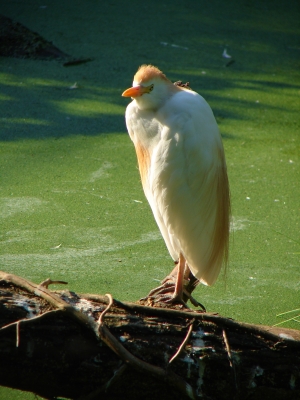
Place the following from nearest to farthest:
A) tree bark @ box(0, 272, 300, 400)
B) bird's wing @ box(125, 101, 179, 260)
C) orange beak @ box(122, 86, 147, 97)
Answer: tree bark @ box(0, 272, 300, 400) → orange beak @ box(122, 86, 147, 97) → bird's wing @ box(125, 101, 179, 260)

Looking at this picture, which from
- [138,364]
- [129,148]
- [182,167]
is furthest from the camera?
[129,148]

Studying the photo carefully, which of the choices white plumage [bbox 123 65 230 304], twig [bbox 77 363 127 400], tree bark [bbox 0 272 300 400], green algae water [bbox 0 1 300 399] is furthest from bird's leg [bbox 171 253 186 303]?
twig [bbox 77 363 127 400]

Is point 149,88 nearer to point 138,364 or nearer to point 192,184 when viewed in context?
point 192,184

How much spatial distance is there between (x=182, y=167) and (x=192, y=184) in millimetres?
69

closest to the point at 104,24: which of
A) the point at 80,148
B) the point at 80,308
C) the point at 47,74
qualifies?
the point at 47,74

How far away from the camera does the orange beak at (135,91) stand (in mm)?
1416

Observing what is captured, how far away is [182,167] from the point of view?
60.5 inches

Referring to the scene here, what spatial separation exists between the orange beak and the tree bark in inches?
20.0

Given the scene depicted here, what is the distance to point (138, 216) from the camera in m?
2.51

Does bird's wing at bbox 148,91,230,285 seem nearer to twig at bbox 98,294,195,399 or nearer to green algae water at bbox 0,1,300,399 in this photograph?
green algae water at bbox 0,1,300,399

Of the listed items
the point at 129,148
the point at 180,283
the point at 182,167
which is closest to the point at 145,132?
the point at 182,167

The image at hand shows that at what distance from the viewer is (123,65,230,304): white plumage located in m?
1.47

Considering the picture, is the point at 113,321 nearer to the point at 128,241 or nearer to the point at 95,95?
the point at 128,241

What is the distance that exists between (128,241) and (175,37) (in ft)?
8.38
